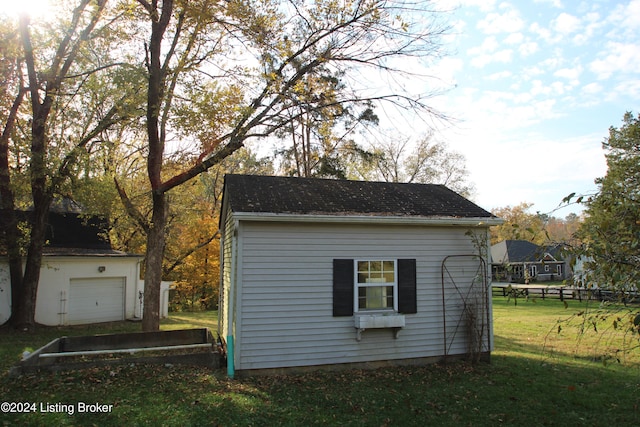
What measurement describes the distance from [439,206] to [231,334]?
5274 millimetres

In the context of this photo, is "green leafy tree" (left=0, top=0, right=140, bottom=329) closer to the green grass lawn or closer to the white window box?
the green grass lawn

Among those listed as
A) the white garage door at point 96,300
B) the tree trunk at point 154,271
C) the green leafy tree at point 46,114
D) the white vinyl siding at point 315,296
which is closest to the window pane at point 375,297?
the white vinyl siding at point 315,296

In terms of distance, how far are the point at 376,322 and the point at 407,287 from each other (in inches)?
41.7

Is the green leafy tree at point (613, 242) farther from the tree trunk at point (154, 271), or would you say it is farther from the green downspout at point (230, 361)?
the tree trunk at point (154, 271)

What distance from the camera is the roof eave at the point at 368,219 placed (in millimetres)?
7586

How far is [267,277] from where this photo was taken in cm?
775

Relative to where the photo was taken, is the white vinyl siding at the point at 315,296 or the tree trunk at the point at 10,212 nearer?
the white vinyl siding at the point at 315,296

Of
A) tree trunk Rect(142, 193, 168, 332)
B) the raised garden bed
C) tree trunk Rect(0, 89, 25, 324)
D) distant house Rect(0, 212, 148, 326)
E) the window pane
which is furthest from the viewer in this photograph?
distant house Rect(0, 212, 148, 326)

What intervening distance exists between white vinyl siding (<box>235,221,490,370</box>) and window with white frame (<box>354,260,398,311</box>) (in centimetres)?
17

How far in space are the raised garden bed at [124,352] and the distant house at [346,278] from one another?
0.77 metres

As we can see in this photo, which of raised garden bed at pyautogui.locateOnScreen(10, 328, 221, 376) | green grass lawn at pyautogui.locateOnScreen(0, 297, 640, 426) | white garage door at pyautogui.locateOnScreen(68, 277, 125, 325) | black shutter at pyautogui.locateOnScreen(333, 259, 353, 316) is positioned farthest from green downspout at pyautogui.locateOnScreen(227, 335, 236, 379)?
white garage door at pyautogui.locateOnScreen(68, 277, 125, 325)

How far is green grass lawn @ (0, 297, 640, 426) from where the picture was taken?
18.2ft

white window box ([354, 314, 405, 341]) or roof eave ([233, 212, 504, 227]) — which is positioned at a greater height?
roof eave ([233, 212, 504, 227])

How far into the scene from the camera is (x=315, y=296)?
7980 mm
